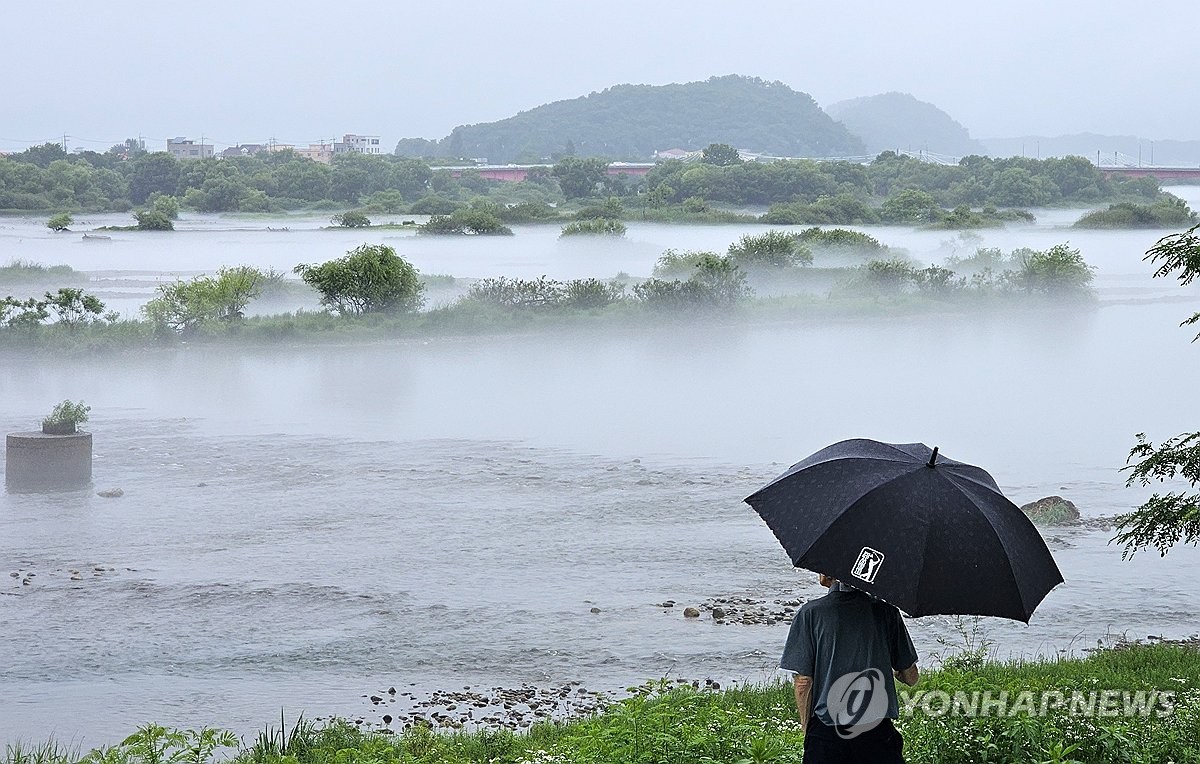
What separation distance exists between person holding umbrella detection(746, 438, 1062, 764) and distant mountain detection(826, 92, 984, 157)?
64395mm

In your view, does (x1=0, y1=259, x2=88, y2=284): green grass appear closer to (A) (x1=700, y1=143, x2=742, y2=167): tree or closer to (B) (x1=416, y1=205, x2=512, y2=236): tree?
(B) (x1=416, y1=205, x2=512, y2=236): tree

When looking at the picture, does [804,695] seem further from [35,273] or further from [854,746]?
[35,273]

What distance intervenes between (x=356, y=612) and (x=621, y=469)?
27.5ft

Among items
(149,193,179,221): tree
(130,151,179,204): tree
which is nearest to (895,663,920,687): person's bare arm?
(149,193,179,221): tree

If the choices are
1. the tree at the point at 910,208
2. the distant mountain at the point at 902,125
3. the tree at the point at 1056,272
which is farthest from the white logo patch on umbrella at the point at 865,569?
the distant mountain at the point at 902,125

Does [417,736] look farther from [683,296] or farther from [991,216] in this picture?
[991,216]

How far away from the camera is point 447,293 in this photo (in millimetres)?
40094

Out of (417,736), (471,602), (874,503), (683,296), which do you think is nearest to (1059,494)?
(471,602)

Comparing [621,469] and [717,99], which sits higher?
[717,99]

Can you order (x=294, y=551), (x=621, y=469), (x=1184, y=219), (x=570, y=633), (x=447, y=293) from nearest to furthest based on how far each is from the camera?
(x=570, y=633), (x=294, y=551), (x=621, y=469), (x=447, y=293), (x=1184, y=219)

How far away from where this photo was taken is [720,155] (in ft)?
184

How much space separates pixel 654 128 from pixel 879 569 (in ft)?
203

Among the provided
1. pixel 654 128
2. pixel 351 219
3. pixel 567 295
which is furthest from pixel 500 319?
pixel 654 128

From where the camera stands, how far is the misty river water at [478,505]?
9.74m
